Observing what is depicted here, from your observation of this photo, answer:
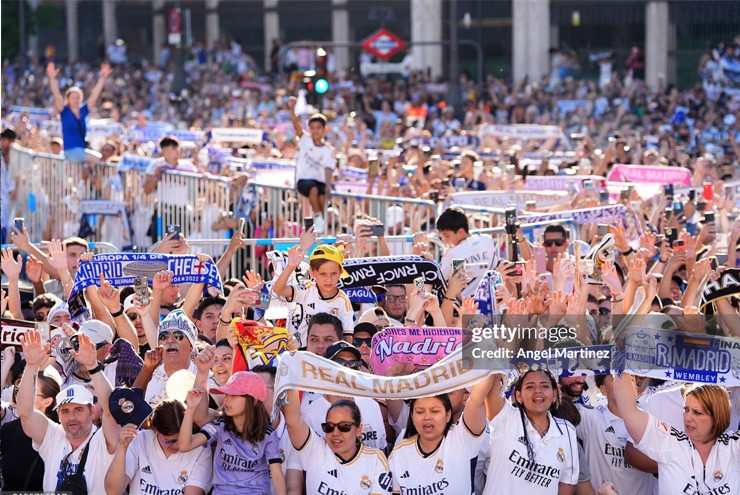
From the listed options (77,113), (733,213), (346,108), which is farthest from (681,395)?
(346,108)

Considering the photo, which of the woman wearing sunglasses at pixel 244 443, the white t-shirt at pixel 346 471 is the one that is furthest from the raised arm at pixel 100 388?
the white t-shirt at pixel 346 471

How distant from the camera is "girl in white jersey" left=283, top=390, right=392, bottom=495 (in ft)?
23.4

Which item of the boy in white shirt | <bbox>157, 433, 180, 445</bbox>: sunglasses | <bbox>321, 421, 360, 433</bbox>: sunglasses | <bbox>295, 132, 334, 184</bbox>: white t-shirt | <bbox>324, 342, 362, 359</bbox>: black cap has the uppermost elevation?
<bbox>295, 132, 334, 184</bbox>: white t-shirt

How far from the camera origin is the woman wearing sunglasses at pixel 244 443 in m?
7.20

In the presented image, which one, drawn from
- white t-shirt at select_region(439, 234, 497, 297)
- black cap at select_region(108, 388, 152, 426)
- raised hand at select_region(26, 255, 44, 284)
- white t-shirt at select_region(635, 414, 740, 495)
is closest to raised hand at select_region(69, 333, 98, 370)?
black cap at select_region(108, 388, 152, 426)

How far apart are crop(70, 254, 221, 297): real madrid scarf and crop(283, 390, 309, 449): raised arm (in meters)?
2.40

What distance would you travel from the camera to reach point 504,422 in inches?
282

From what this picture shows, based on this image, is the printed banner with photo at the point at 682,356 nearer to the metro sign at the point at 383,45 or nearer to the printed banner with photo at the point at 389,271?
the printed banner with photo at the point at 389,271

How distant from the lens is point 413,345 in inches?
302

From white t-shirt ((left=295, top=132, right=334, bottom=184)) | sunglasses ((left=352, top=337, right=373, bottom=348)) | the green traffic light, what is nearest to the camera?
sunglasses ((left=352, top=337, right=373, bottom=348))

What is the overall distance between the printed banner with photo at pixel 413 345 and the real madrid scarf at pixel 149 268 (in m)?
2.02

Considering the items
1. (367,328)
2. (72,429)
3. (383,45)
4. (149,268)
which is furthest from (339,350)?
(383,45)

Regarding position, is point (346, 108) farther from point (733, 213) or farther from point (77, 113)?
point (733, 213)

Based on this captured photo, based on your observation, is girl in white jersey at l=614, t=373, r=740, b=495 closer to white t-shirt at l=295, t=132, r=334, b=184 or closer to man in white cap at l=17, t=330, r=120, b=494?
man in white cap at l=17, t=330, r=120, b=494
